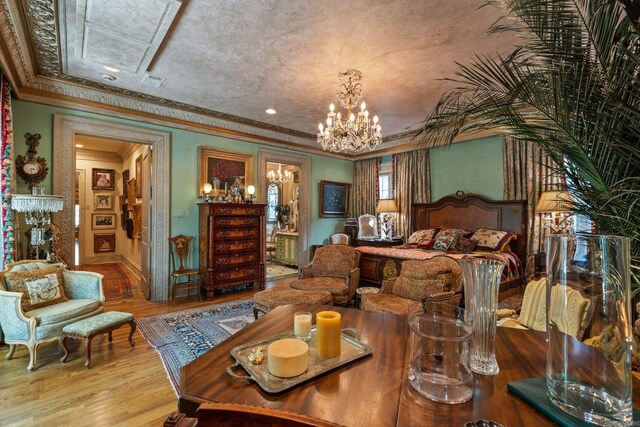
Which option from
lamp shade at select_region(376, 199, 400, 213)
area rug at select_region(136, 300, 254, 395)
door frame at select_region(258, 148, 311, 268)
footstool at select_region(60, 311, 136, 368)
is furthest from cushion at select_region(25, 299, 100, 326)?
lamp shade at select_region(376, 199, 400, 213)

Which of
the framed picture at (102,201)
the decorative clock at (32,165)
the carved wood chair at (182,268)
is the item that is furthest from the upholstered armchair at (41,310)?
the framed picture at (102,201)

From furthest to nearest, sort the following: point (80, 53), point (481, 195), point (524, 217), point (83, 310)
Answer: point (481, 195) → point (524, 217) → point (80, 53) → point (83, 310)

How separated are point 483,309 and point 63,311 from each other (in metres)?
3.34

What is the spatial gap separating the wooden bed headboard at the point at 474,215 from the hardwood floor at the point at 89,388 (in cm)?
498

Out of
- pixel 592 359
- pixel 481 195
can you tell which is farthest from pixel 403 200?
pixel 592 359

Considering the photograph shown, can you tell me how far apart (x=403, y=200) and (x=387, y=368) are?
554 centimetres

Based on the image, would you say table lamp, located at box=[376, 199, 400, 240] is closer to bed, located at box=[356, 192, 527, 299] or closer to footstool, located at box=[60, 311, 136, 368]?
bed, located at box=[356, 192, 527, 299]

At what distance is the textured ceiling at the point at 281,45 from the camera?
233 centimetres

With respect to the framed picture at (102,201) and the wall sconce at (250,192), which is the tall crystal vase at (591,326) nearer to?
the wall sconce at (250,192)

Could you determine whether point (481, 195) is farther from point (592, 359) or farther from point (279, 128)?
point (592, 359)

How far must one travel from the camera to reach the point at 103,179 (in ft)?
24.5

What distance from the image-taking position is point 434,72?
10.9 ft

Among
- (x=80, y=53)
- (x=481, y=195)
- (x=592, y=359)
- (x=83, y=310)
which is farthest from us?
(x=481, y=195)

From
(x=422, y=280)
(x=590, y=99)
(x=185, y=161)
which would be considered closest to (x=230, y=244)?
(x=185, y=161)
